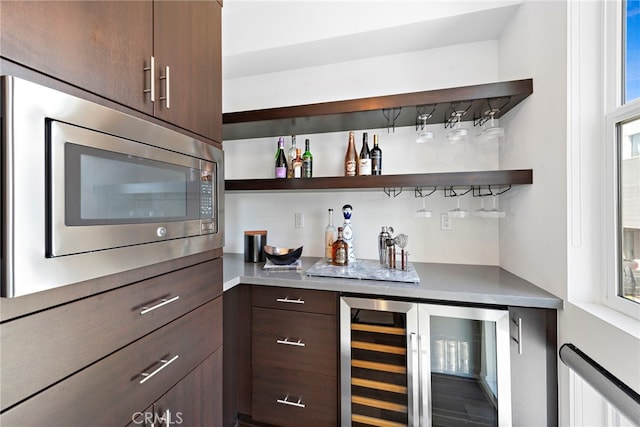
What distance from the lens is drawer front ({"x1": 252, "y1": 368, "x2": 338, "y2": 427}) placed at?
140 centimetres

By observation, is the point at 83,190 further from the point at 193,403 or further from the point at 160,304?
the point at 193,403

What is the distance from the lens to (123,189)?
72 cm

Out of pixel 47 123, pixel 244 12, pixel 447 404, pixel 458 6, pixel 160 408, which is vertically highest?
pixel 244 12

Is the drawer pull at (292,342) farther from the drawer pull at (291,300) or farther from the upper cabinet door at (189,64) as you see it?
the upper cabinet door at (189,64)

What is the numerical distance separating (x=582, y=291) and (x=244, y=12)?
94.4 inches

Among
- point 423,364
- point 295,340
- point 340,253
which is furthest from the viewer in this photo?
point 340,253

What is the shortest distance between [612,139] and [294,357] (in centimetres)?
165

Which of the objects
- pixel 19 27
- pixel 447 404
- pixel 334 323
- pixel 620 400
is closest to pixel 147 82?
pixel 19 27

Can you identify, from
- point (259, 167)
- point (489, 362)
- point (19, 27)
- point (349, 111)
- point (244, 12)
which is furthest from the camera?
point (259, 167)

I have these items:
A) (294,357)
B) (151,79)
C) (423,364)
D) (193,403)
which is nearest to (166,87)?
(151,79)

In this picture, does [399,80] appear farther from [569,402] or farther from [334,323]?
[569,402]

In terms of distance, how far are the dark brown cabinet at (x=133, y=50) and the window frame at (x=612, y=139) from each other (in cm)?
151

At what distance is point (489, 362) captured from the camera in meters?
1.24

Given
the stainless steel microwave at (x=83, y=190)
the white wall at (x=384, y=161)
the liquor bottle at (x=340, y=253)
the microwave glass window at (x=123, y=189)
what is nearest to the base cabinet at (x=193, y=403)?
the stainless steel microwave at (x=83, y=190)
